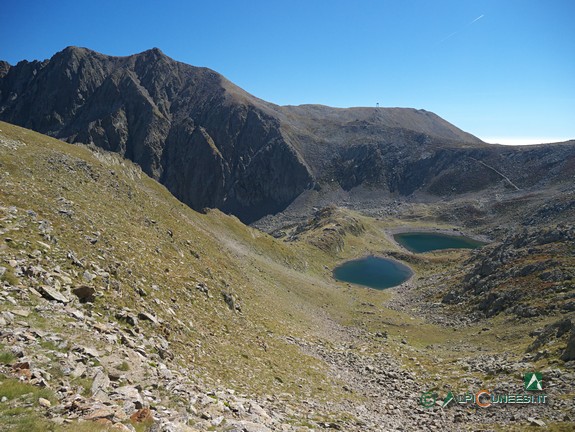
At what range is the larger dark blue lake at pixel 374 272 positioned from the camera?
315 feet

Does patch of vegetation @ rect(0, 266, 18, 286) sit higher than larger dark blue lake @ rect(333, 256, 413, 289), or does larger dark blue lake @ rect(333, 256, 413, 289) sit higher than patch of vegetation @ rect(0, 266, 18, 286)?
patch of vegetation @ rect(0, 266, 18, 286)

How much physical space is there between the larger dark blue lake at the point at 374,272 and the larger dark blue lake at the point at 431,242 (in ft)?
123

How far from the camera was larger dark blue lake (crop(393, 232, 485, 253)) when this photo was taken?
490ft

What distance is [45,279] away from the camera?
1580cm

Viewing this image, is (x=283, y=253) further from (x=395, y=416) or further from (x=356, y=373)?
(x=395, y=416)

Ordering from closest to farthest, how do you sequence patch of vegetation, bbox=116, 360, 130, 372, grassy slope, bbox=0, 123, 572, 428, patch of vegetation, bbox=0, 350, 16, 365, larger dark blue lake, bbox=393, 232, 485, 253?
1. patch of vegetation, bbox=0, 350, 16, 365
2. patch of vegetation, bbox=116, 360, 130, 372
3. grassy slope, bbox=0, 123, 572, 428
4. larger dark blue lake, bbox=393, 232, 485, 253

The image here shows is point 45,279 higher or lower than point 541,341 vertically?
higher

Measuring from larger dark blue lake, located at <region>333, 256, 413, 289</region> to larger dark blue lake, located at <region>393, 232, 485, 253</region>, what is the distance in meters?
37.5

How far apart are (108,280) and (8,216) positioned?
649 centimetres

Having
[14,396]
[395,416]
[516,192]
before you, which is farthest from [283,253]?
[516,192]
